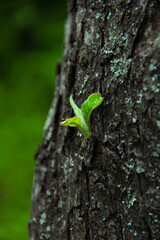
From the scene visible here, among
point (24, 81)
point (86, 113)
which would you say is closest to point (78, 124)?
point (86, 113)

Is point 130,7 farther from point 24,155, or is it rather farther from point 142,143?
point 24,155

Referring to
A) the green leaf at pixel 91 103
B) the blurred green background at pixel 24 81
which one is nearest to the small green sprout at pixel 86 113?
the green leaf at pixel 91 103

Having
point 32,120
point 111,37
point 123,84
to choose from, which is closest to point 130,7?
point 111,37

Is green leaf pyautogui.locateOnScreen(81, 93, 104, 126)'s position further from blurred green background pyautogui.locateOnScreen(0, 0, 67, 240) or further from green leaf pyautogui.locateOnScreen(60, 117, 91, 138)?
blurred green background pyautogui.locateOnScreen(0, 0, 67, 240)

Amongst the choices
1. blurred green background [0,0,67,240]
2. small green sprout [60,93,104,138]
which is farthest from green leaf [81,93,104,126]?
blurred green background [0,0,67,240]

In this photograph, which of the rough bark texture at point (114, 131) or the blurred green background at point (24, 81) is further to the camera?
the blurred green background at point (24, 81)

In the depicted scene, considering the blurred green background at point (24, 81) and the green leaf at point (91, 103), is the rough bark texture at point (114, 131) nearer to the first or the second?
the green leaf at point (91, 103)
